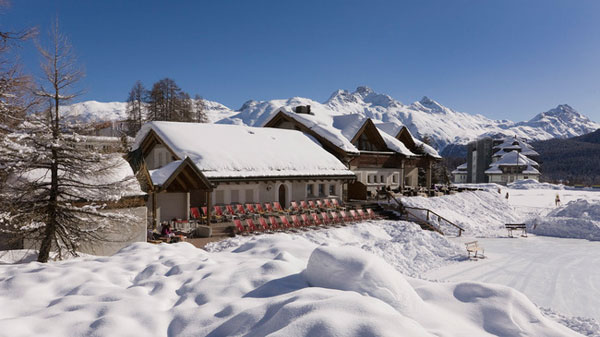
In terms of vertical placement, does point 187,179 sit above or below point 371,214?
above

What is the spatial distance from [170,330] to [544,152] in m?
155

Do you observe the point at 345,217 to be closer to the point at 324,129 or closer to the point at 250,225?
the point at 250,225

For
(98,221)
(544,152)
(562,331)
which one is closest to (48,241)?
(98,221)

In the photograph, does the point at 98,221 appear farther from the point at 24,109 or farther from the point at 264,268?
the point at 264,268

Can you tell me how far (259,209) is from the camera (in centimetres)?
2203

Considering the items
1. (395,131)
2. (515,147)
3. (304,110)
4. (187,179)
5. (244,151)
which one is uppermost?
(304,110)

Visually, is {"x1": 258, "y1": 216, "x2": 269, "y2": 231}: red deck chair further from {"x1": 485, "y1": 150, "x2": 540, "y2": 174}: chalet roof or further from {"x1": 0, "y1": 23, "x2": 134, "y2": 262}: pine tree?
{"x1": 485, "y1": 150, "x2": 540, "y2": 174}: chalet roof

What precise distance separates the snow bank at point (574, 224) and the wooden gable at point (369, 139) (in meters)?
13.6

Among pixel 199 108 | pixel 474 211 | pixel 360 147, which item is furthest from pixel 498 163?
pixel 199 108

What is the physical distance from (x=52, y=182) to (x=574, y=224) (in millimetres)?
28380

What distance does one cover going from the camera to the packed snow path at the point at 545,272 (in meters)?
10.8

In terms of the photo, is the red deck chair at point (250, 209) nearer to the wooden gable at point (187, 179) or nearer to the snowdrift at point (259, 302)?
the wooden gable at point (187, 179)

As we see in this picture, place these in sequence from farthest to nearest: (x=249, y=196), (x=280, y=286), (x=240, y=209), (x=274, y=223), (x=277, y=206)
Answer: (x=249, y=196) < (x=277, y=206) < (x=240, y=209) < (x=274, y=223) < (x=280, y=286)

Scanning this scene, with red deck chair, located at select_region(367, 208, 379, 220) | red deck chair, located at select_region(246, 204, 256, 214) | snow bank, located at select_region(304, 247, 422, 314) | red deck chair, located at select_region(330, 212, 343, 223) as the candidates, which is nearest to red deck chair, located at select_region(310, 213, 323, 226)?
red deck chair, located at select_region(330, 212, 343, 223)
